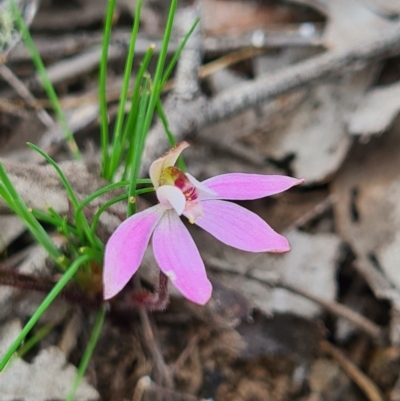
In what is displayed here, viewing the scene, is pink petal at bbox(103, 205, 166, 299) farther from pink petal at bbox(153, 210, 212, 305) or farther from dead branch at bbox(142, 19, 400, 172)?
dead branch at bbox(142, 19, 400, 172)

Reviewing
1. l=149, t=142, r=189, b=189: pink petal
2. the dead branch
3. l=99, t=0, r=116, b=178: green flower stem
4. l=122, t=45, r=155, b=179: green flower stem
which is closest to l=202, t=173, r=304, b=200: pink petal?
l=149, t=142, r=189, b=189: pink petal

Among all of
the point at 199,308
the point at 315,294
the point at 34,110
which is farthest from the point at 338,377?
the point at 34,110

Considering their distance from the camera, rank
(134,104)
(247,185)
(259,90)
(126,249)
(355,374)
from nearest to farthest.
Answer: (126,249) < (247,185) < (134,104) < (355,374) < (259,90)

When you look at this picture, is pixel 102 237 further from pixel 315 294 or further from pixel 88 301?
pixel 315 294

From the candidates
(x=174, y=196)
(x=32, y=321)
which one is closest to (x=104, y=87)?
(x=174, y=196)

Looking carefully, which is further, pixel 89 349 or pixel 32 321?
pixel 89 349

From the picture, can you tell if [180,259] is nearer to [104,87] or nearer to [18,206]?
[18,206]
